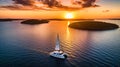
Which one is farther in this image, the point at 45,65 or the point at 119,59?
the point at 119,59

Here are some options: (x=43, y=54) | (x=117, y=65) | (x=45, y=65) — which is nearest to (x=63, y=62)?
(x=45, y=65)

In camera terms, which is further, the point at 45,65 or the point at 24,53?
the point at 24,53

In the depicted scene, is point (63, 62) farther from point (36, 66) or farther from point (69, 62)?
point (36, 66)

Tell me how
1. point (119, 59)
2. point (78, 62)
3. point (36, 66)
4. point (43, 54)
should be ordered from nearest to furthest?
point (36, 66) < point (78, 62) < point (119, 59) < point (43, 54)

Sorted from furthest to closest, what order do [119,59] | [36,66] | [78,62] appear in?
[119,59], [78,62], [36,66]

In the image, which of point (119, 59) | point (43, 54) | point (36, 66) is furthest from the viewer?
point (43, 54)

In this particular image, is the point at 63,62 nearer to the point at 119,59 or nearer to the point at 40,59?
the point at 40,59

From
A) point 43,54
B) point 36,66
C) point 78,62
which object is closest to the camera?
point 36,66

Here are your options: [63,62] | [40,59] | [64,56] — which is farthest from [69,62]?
[40,59]

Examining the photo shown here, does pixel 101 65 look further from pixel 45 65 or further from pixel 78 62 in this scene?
pixel 45 65
